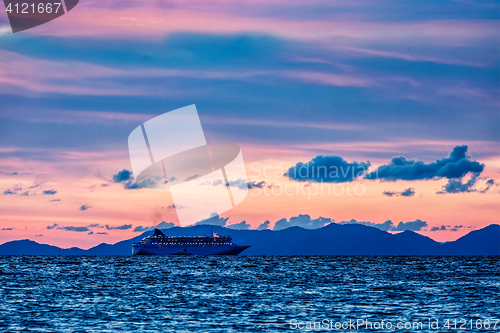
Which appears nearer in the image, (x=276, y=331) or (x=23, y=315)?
(x=276, y=331)

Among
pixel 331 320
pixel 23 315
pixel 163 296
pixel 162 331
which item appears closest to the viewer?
pixel 162 331

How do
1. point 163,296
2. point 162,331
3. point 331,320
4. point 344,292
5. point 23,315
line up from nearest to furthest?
point 162,331 → point 331,320 → point 23,315 → point 163,296 → point 344,292

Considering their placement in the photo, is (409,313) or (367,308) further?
(367,308)

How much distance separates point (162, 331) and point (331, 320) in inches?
544

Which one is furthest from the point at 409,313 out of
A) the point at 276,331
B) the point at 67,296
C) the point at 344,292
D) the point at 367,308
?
the point at 67,296

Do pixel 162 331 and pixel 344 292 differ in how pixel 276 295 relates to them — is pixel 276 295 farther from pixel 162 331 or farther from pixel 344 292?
pixel 162 331

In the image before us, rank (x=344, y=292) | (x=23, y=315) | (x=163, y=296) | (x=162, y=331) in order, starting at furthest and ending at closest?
(x=344, y=292)
(x=163, y=296)
(x=23, y=315)
(x=162, y=331)

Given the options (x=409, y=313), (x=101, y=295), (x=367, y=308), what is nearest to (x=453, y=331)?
(x=409, y=313)

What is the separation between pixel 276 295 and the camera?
213 feet

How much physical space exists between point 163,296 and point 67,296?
36.9ft

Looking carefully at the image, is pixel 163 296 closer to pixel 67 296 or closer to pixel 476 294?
pixel 67 296

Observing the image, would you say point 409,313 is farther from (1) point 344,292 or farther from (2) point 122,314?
(2) point 122,314

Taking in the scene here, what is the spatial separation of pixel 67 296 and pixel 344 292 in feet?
110

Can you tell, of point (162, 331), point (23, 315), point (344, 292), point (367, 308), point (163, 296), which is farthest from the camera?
point (344, 292)
